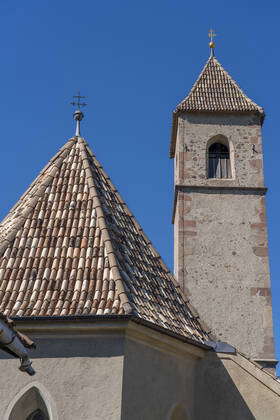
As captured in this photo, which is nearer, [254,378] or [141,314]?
[141,314]

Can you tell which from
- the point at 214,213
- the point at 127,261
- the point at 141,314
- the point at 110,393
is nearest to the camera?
the point at 110,393

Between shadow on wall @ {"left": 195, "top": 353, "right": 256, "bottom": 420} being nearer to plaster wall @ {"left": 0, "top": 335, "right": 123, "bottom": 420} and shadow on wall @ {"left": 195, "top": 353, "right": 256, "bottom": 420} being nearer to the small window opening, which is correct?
plaster wall @ {"left": 0, "top": 335, "right": 123, "bottom": 420}

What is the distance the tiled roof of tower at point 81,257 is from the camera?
28.2ft

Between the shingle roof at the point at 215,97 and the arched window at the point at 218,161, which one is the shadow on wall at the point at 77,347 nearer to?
the arched window at the point at 218,161

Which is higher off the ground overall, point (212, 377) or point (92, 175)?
point (92, 175)

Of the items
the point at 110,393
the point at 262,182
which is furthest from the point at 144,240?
the point at 262,182

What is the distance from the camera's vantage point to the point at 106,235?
9531 mm

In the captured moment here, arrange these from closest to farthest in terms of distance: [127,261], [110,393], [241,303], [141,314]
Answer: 1. [110,393]
2. [141,314]
3. [127,261]
4. [241,303]

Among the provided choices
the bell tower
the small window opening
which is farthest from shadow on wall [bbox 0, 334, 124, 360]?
the bell tower

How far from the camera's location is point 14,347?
5543 millimetres

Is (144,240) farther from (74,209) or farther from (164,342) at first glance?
(164,342)

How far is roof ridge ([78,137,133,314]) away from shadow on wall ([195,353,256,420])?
1.94m

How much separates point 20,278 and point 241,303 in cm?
898

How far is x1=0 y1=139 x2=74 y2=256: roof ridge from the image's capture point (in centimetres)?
976
